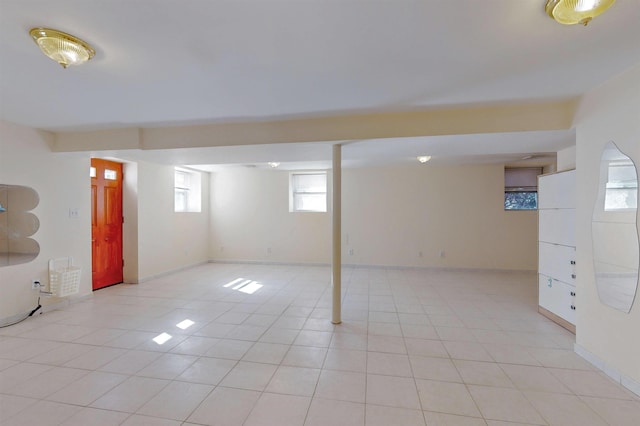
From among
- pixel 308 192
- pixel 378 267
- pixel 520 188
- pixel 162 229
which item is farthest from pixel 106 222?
pixel 520 188

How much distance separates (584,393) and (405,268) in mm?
4356

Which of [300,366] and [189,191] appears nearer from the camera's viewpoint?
[300,366]

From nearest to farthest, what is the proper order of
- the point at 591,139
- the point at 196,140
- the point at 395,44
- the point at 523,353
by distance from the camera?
1. the point at 395,44
2. the point at 591,139
3. the point at 523,353
4. the point at 196,140

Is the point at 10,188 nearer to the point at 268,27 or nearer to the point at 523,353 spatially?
the point at 268,27

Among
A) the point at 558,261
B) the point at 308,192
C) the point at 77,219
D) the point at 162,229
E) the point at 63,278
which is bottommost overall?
the point at 63,278

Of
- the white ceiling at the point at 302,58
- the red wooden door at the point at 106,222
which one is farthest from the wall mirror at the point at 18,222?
the white ceiling at the point at 302,58

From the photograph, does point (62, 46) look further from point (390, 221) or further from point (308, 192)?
point (390, 221)

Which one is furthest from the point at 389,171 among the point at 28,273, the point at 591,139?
the point at 28,273

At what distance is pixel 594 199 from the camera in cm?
243

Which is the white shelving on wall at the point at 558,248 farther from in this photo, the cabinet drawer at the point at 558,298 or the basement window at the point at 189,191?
the basement window at the point at 189,191

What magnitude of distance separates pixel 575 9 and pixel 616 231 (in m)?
1.87

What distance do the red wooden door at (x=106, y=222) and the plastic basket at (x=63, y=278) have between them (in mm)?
738

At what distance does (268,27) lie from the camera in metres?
1.60

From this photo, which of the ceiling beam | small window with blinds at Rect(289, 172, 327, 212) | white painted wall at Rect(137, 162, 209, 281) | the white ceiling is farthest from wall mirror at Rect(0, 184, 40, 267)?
small window with blinds at Rect(289, 172, 327, 212)
